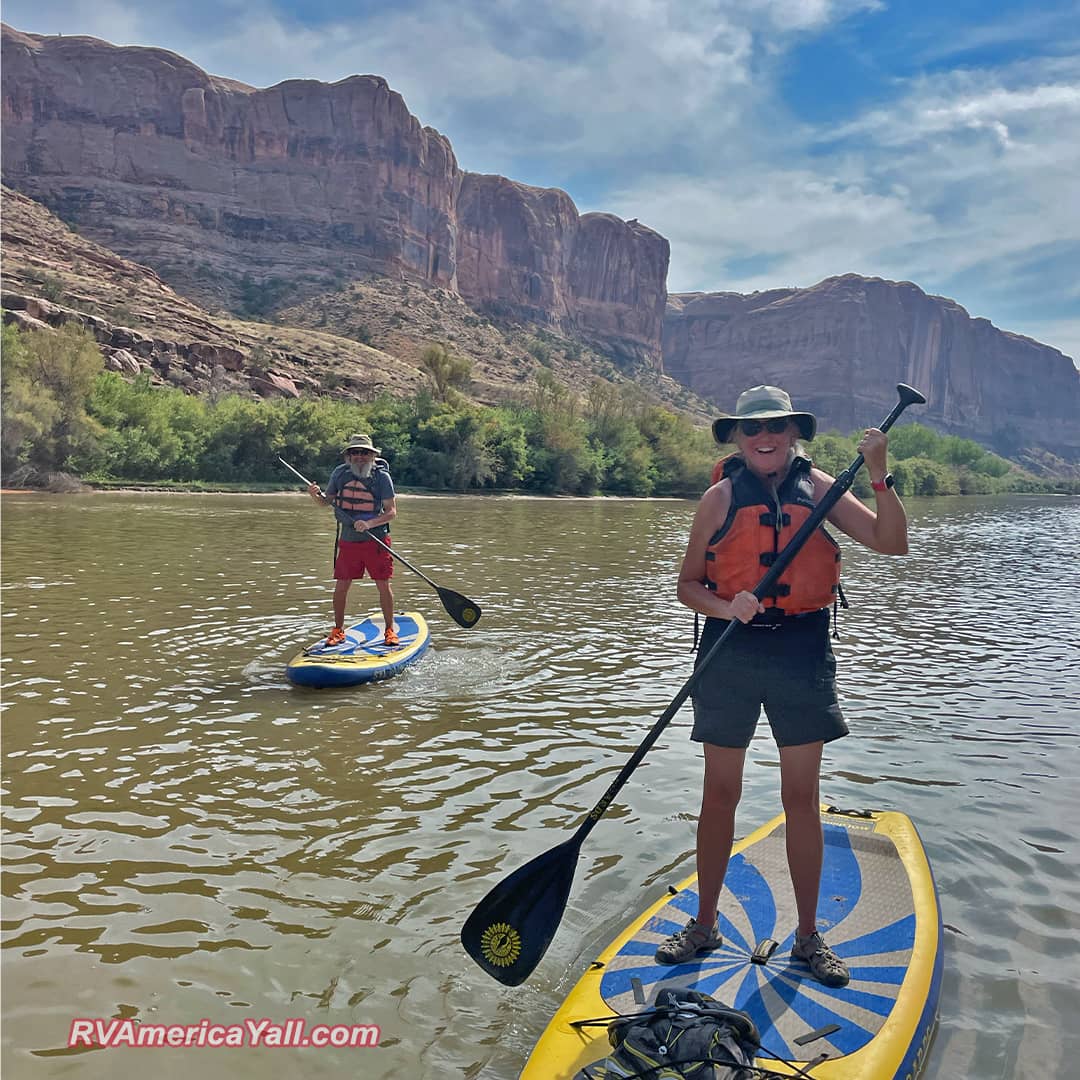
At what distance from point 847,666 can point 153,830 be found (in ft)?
26.4

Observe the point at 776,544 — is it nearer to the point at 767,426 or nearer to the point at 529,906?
the point at 767,426

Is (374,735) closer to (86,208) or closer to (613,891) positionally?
(613,891)

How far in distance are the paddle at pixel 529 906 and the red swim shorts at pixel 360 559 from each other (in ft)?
19.0

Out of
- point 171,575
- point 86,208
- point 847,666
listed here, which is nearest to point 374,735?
point 847,666

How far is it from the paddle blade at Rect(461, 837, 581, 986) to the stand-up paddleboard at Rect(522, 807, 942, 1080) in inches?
10.7

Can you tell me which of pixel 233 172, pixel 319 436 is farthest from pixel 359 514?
pixel 233 172

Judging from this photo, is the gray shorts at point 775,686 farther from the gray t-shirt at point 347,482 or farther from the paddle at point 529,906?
the gray t-shirt at point 347,482

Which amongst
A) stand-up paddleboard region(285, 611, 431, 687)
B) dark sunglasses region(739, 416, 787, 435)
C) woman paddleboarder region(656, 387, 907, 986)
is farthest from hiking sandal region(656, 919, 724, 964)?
stand-up paddleboard region(285, 611, 431, 687)

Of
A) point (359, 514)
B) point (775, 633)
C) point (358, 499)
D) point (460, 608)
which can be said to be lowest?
point (460, 608)

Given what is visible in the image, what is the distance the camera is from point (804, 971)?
11.1 feet

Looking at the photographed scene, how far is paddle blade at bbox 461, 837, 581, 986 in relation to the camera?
350 centimetres

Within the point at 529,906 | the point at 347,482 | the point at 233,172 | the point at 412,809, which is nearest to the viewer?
the point at 529,906

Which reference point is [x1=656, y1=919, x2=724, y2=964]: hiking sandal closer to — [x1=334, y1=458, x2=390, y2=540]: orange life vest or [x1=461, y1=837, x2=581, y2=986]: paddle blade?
[x1=461, y1=837, x2=581, y2=986]: paddle blade

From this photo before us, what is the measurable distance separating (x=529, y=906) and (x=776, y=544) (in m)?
1.92
